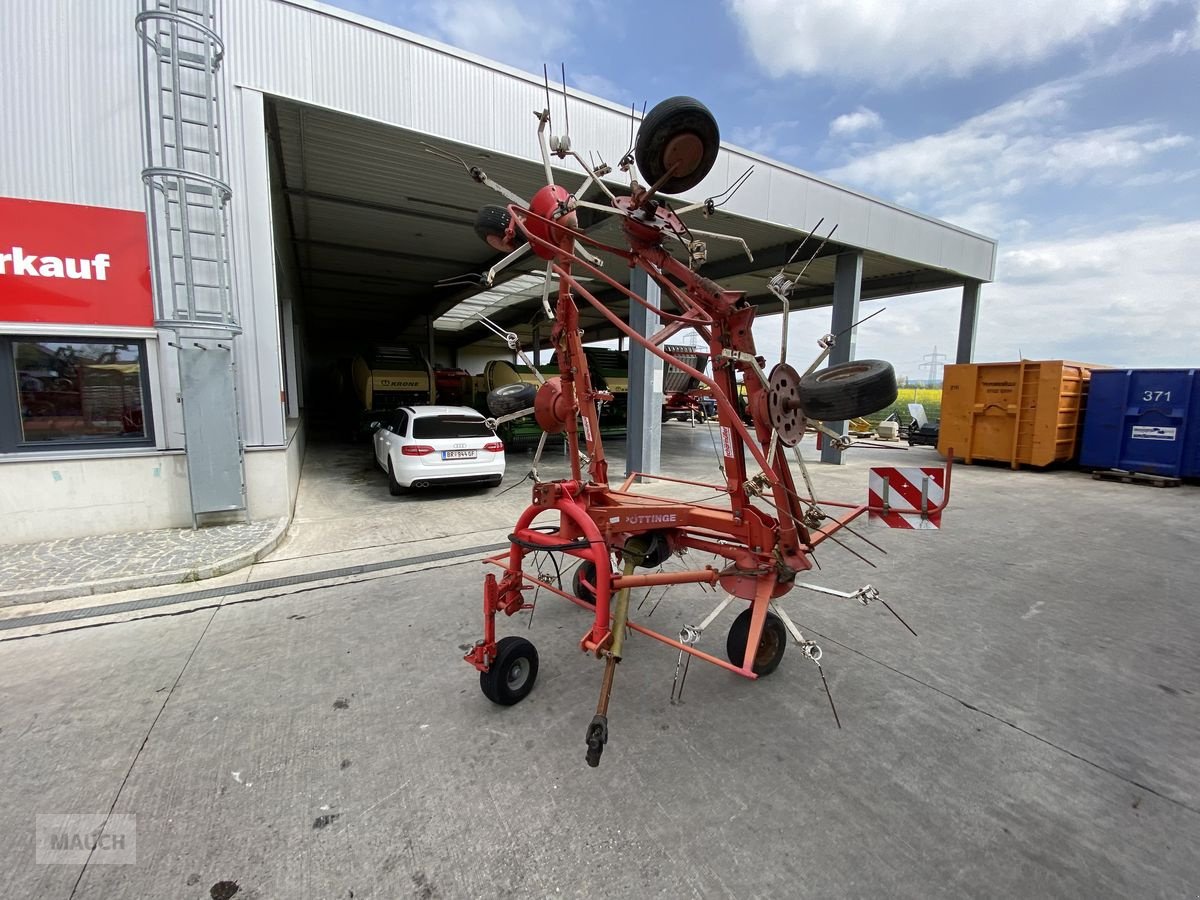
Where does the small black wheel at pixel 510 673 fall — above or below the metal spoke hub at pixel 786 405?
below

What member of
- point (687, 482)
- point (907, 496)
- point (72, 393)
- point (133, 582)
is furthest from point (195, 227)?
point (907, 496)

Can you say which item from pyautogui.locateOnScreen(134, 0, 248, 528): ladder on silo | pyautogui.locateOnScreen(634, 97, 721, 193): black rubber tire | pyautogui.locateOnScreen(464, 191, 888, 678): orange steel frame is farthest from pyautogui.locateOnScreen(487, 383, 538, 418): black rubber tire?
pyautogui.locateOnScreen(134, 0, 248, 528): ladder on silo

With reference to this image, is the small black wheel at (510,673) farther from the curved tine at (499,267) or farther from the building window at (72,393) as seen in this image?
the building window at (72,393)

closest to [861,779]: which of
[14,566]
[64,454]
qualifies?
[14,566]

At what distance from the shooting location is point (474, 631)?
383 centimetres

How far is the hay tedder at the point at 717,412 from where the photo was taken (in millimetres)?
2600

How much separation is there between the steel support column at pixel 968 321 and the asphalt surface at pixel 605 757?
506 inches

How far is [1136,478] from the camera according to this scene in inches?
424

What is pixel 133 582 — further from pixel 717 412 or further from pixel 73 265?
pixel 717 412

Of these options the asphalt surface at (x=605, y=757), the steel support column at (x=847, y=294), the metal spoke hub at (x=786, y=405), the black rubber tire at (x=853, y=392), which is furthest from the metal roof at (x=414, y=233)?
the asphalt surface at (x=605, y=757)

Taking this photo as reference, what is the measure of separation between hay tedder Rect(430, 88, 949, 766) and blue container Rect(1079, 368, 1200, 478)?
11701 millimetres

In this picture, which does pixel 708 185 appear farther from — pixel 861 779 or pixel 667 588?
pixel 861 779

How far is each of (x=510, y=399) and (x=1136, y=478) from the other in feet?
45.2

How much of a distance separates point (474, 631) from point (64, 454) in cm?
526
